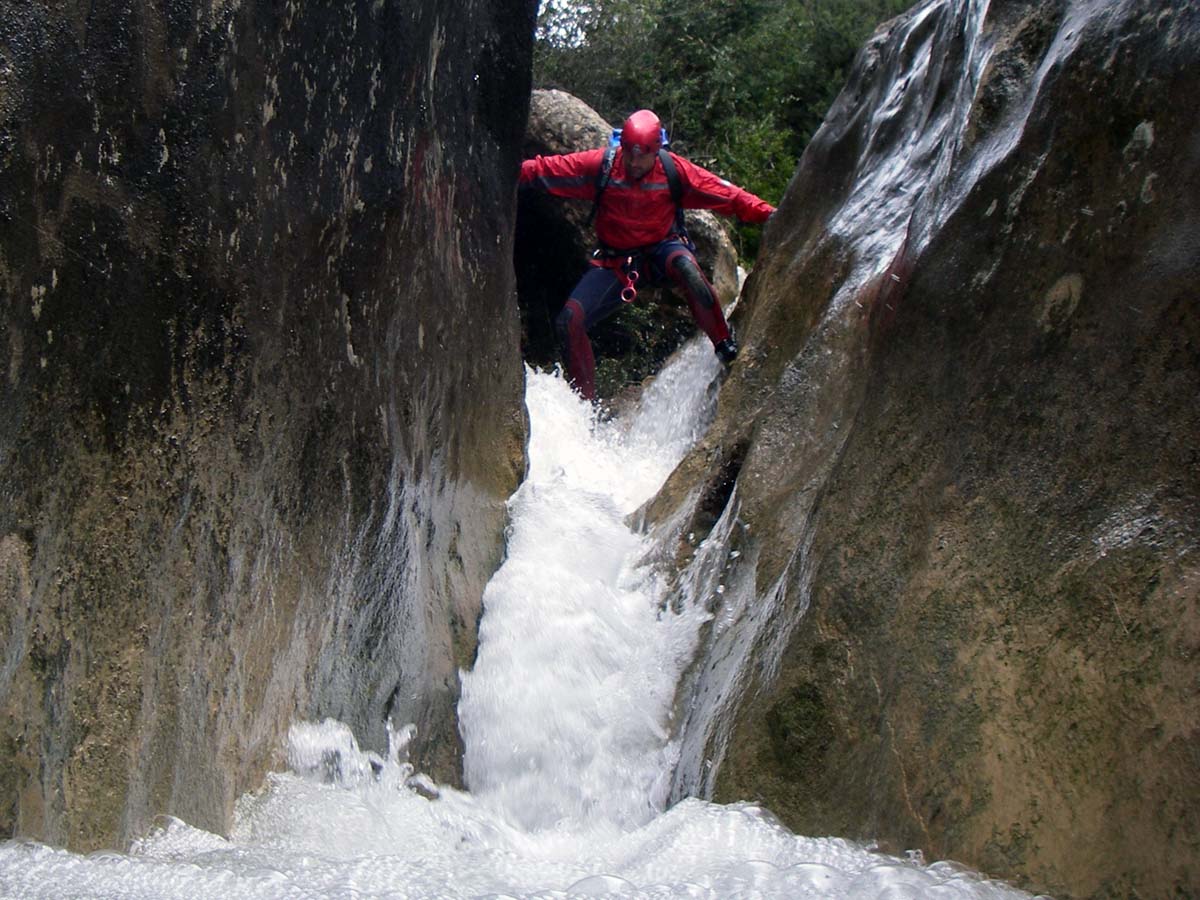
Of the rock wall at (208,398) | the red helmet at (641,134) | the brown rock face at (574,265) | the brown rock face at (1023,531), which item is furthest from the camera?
the brown rock face at (574,265)

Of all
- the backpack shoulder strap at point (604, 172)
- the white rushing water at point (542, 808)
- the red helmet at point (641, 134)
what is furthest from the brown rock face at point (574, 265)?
the white rushing water at point (542, 808)

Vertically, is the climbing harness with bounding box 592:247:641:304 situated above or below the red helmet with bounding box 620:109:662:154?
below

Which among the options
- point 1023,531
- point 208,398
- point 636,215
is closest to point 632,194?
point 636,215

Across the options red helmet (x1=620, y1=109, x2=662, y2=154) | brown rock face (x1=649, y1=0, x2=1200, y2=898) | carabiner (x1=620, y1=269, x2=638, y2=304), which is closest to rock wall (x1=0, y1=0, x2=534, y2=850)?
brown rock face (x1=649, y1=0, x2=1200, y2=898)

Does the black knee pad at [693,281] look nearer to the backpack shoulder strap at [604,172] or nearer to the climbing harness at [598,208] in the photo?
the climbing harness at [598,208]

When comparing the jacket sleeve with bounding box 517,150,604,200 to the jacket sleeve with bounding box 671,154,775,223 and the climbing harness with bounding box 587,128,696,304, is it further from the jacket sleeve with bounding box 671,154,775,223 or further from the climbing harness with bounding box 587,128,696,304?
the jacket sleeve with bounding box 671,154,775,223

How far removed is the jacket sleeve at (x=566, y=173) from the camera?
307 inches

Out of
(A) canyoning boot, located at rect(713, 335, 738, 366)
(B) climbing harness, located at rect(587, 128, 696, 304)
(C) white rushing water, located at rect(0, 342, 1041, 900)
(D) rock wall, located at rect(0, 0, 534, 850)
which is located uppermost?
(B) climbing harness, located at rect(587, 128, 696, 304)

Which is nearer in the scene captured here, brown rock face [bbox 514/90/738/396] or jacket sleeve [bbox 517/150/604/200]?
jacket sleeve [bbox 517/150/604/200]

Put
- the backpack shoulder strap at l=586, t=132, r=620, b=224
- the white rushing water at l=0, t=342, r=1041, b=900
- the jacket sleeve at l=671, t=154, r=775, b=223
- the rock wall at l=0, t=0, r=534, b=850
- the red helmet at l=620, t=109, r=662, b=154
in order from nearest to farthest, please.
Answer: the rock wall at l=0, t=0, r=534, b=850 < the white rushing water at l=0, t=342, r=1041, b=900 < the red helmet at l=620, t=109, r=662, b=154 < the backpack shoulder strap at l=586, t=132, r=620, b=224 < the jacket sleeve at l=671, t=154, r=775, b=223

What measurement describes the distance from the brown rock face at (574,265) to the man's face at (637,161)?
2.25 metres

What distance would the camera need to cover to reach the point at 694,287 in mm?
7727

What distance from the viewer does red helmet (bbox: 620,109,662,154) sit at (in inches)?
301

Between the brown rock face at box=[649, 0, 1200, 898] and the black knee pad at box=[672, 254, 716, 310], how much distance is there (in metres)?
3.25
